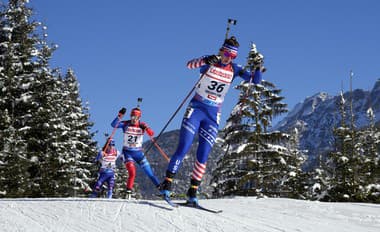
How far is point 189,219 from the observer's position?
645 cm

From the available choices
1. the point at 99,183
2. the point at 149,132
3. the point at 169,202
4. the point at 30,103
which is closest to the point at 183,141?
the point at 169,202

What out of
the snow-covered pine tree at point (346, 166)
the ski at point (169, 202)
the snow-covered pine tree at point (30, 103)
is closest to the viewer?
the ski at point (169, 202)

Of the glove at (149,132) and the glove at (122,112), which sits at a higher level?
the glove at (122,112)

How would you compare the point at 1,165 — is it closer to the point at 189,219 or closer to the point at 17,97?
the point at 17,97

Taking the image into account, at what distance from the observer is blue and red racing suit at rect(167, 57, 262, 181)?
26.1ft

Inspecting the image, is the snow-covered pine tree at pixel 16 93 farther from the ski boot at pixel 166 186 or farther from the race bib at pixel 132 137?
the ski boot at pixel 166 186

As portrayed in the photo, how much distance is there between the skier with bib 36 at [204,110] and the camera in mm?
7895

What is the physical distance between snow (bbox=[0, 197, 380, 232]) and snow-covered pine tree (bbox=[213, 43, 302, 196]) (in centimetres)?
1752

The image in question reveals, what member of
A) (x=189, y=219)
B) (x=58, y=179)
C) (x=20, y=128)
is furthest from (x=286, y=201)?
(x=58, y=179)

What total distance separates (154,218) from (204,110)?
2.34 meters

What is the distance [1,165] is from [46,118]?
4.24 metres

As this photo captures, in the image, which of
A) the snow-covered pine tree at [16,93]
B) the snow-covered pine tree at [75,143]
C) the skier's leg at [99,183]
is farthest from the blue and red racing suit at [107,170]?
the snow-covered pine tree at [75,143]

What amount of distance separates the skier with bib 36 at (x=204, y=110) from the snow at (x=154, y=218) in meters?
0.72

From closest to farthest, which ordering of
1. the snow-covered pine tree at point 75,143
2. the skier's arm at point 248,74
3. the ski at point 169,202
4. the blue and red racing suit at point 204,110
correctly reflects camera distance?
the ski at point 169,202 < the blue and red racing suit at point 204,110 < the skier's arm at point 248,74 < the snow-covered pine tree at point 75,143
